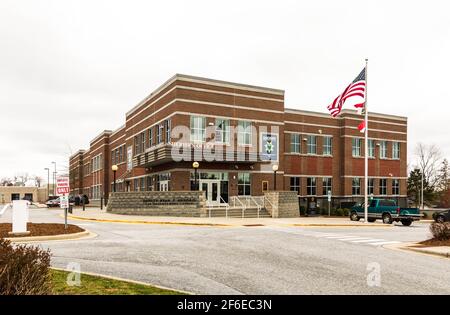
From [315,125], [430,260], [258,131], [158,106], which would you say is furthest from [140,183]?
[430,260]

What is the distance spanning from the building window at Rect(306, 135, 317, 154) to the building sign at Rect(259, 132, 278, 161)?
23.8 feet

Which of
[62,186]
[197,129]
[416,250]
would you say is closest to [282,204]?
[197,129]

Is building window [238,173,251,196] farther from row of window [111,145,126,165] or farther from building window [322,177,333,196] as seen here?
row of window [111,145,126,165]

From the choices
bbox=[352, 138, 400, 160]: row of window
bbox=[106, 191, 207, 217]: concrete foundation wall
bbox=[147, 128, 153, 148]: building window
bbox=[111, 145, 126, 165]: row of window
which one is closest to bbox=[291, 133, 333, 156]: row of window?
bbox=[352, 138, 400, 160]: row of window

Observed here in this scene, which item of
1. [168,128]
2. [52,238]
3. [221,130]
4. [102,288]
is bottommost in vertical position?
[52,238]

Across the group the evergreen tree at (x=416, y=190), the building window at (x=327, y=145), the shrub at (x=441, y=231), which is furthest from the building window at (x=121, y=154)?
the evergreen tree at (x=416, y=190)

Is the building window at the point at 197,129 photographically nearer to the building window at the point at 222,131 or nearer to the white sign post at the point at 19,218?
the building window at the point at 222,131

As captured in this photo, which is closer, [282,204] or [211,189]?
[282,204]

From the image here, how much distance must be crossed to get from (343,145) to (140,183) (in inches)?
884

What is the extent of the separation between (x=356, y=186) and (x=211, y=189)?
2002 centimetres

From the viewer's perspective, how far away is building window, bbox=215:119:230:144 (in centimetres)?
3559

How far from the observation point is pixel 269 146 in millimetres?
38281

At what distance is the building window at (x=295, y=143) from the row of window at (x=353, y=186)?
9.59ft

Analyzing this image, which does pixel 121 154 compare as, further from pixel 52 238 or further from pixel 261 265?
pixel 261 265
